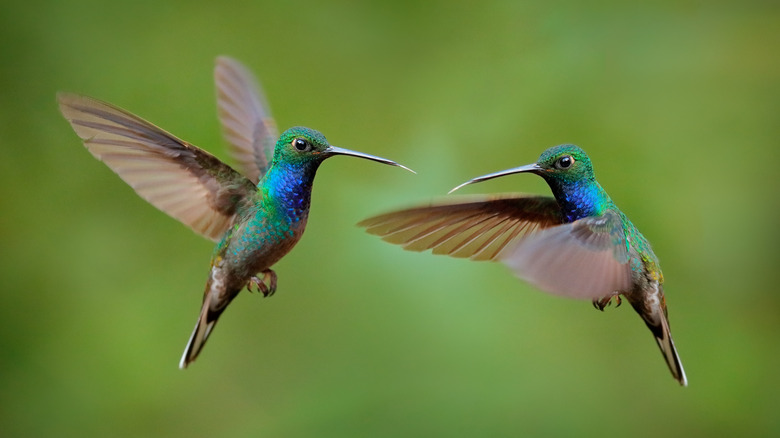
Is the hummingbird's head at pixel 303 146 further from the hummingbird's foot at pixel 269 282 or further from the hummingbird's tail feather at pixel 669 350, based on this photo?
the hummingbird's tail feather at pixel 669 350

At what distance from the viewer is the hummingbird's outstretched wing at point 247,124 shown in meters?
1.80

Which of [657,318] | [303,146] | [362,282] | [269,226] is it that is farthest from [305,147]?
[362,282]

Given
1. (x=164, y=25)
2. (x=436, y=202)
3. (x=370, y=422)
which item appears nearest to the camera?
(x=436, y=202)

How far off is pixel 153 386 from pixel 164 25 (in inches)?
61.8

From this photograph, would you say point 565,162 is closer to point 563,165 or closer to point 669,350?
point 563,165

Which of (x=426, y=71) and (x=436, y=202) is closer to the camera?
(x=436, y=202)

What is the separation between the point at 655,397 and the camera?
137 inches

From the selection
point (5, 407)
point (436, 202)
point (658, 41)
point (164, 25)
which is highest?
point (658, 41)

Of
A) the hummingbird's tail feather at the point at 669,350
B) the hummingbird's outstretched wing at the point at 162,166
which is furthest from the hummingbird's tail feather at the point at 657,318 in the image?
the hummingbird's outstretched wing at the point at 162,166

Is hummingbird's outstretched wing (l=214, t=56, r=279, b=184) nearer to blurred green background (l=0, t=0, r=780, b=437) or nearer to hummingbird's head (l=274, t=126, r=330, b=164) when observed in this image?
hummingbird's head (l=274, t=126, r=330, b=164)

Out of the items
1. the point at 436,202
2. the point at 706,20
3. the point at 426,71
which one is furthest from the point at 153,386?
the point at 706,20

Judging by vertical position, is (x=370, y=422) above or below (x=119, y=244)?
below

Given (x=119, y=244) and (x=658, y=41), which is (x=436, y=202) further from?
(x=658, y=41)

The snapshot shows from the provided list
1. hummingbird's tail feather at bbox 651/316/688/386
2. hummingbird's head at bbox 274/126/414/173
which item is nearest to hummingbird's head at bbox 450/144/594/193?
hummingbird's head at bbox 274/126/414/173
